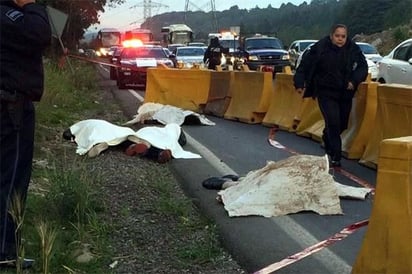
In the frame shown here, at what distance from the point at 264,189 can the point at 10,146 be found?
109 inches

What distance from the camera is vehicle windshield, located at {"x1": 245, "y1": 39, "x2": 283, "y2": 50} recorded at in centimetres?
3581

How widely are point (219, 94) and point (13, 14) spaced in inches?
477

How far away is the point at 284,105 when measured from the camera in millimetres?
13977

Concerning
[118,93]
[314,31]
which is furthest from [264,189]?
[314,31]

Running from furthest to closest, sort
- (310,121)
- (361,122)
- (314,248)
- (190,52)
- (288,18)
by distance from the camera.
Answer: (288,18)
(190,52)
(310,121)
(361,122)
(314,248)

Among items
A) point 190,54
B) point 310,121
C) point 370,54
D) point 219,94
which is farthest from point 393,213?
point 190,54

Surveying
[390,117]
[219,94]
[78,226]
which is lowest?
[219,94]

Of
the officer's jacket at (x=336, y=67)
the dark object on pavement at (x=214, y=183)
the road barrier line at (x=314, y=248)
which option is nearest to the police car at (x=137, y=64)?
the officer's jacket at (x=336, y=67)

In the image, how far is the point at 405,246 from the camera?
414cm

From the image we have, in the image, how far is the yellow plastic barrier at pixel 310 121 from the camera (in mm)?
12125

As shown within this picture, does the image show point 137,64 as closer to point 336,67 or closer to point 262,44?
point 262,44

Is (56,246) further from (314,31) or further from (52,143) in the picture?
(314,31)

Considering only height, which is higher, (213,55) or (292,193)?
(292,193)

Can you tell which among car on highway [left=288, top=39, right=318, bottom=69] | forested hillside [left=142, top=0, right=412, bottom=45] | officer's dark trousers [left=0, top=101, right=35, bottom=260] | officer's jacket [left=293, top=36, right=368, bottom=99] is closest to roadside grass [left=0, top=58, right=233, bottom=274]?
officer's dark trousers [left=0, top=101, right=35, bottom=260]
